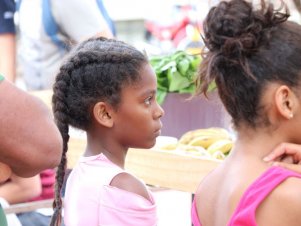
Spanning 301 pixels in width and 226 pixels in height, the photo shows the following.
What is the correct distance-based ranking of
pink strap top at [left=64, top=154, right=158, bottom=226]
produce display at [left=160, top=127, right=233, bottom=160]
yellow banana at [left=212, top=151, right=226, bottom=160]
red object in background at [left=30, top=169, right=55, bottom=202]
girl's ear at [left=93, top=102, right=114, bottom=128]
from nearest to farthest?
pink strap top at [left=64, top=154, right=158, bottom=226] < girl's ear at [left=93, top=102, right=114, bottom=128] < yellow banana at [left=212, top=151, right=226, bottom=160] < produce display at [left=160, top=127, right=233, bottom=160] < red object in background at [left=30, top=169, right=55, bottom=202]

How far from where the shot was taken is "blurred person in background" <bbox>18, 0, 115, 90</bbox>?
3.62 metres

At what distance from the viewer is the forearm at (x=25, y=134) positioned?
5.12 feet

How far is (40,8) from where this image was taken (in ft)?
12.2

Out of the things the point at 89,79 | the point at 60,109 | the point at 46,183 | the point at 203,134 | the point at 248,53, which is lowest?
the point at 46,183

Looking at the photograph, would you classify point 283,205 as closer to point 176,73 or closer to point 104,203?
point 104,203

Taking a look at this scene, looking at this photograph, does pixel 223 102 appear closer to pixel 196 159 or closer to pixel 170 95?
pixel 196 159

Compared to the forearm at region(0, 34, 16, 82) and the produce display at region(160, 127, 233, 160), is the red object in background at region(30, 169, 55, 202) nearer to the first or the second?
the produce display at region(160, 127, 233, 160)

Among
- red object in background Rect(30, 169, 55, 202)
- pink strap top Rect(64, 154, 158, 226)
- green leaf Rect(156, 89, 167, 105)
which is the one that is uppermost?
pink strap top Rect(64, 154, 158, 226)

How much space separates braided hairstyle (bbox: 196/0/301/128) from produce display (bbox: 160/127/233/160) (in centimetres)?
93

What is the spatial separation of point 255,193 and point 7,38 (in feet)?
9.16

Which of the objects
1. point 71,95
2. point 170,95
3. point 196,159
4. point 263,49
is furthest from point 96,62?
point 170,95

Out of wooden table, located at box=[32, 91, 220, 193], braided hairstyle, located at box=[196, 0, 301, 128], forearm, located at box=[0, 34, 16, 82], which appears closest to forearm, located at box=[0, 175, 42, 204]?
wooden table, located at box=[32, 91, 220, 193]

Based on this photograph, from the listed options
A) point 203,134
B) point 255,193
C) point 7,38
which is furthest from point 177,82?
point 255,193

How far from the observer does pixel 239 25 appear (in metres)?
1.70
